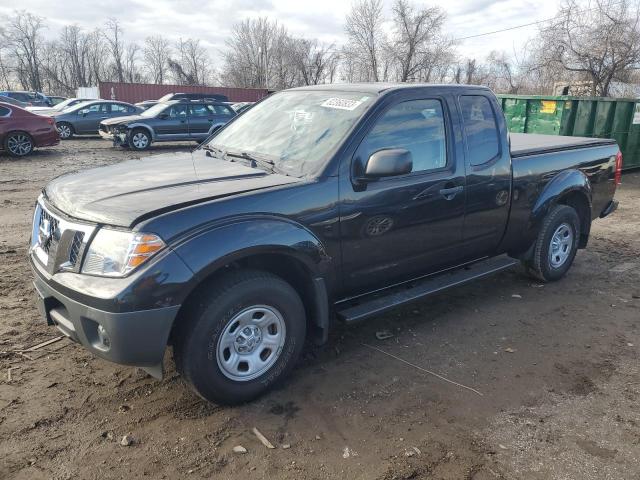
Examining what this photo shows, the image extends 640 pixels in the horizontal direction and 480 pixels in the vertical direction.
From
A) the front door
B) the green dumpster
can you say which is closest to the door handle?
the front door

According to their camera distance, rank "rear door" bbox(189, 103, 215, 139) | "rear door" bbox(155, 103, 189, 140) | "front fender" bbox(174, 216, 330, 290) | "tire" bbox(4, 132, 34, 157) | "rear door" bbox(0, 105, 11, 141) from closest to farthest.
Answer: "front fender" bbox(174, 216, 330, 290) < "rear door" bbox(0, 105, 11, 141) < "tire" bbox(4, 132, 34, 157) < "rear door" bbox(155, 103, 189, 140) < "rear door" bbox(189, 103, 215, 139)

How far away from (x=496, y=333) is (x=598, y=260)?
8.98 ft

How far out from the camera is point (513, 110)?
37.9 feet

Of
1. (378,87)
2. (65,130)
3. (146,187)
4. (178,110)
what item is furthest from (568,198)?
(65,130)

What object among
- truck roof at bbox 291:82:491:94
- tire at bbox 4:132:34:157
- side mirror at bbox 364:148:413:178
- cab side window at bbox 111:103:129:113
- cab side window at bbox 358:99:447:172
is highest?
truck roof at bbox 291:82:491:94

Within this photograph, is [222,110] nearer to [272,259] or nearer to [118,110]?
[118,110]

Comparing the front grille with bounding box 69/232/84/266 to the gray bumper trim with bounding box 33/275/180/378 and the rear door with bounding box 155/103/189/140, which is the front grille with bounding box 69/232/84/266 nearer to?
the gray bumper trim with bounding box 33/275/180/378

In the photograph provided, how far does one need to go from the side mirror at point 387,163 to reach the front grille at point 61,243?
1.66 m

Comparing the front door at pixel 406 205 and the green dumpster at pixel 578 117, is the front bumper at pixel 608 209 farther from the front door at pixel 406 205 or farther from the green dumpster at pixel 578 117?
the green dumpster at pixel 578 117

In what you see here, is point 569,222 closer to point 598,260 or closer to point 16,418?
point 598,260

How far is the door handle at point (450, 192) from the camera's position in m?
3.84

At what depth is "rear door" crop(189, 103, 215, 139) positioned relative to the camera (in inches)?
669

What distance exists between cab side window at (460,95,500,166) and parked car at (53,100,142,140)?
59.7ft

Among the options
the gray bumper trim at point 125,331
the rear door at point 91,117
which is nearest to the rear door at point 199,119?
the rear door at point 91,117
